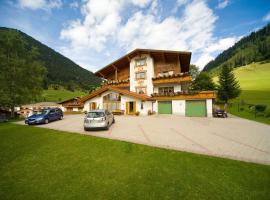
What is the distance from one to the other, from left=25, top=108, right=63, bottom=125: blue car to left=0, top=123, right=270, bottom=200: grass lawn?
9.67 m

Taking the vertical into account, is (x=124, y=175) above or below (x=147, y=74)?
below

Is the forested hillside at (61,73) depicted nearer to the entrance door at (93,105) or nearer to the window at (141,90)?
the entrance door at (93,105)

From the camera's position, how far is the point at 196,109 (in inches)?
931

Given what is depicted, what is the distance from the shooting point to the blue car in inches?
658

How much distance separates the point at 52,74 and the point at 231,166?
15106 centimetres

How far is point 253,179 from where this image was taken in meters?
5.03

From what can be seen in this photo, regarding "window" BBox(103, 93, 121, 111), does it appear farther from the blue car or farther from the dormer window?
the blue car

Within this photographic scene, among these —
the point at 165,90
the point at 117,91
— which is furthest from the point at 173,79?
the point at 117,91

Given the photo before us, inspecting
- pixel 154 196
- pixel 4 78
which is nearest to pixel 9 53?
pixel 4 78

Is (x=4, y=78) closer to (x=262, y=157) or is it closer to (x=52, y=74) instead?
(x=262, y=157)

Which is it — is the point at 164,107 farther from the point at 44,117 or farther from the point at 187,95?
the point at 44,117

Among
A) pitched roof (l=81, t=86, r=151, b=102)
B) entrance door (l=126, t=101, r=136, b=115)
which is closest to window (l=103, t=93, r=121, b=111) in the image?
pitched roof (l=81, t=86, r=151, b=102)

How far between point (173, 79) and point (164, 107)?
18.8 ft

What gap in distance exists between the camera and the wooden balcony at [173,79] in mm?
25797
